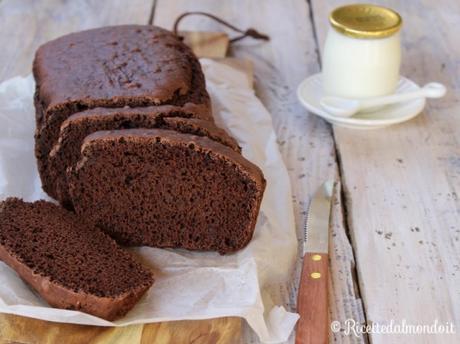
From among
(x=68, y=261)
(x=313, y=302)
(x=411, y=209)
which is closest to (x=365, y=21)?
(x=411, y=209)

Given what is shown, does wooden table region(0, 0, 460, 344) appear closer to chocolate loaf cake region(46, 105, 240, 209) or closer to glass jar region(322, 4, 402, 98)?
glass jar region(322, 4, 402, 98)

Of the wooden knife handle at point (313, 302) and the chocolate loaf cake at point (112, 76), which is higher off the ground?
the chocolate loaf cake at point (112, 76)

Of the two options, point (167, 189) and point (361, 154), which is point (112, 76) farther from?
→ point (361, 154)

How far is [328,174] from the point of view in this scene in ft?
6.13

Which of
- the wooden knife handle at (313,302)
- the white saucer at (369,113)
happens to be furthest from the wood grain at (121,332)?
the white saucer at (369,113)

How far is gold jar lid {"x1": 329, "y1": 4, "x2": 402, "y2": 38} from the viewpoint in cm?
199

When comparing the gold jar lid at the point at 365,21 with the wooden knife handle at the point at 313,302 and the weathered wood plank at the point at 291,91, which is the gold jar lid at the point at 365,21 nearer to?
the weathered wood plank at the point at 291,91

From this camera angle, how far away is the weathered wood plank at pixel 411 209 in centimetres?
144

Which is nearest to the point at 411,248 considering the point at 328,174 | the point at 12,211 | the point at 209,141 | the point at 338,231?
the point at 338,231

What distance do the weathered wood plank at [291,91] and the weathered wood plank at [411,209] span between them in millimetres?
39

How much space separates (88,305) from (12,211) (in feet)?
1.09

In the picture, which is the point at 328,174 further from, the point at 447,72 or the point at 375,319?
the point at 447,72

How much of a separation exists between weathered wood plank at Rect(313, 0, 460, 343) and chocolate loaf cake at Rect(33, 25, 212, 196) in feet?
1.40

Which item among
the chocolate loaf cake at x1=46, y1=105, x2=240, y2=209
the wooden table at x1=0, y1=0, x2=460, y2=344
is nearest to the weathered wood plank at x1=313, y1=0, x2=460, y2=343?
the wooden table at x1=0, y1=0, x2=460, y2=344
